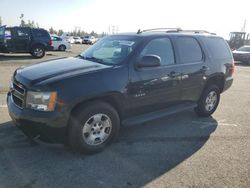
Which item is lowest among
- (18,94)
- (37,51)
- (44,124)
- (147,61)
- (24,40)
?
(37,51)

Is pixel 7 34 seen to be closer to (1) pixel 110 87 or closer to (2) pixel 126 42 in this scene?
(2) pixel 126 42

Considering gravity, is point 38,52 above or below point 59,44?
below

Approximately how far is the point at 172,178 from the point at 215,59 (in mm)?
3379

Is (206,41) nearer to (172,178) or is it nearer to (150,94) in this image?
(150,94)

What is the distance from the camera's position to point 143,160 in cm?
391

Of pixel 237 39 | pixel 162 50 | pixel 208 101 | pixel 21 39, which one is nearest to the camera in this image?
pixel 162 50

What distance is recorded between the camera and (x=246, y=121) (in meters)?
5.98

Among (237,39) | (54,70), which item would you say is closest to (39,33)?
(54,70)

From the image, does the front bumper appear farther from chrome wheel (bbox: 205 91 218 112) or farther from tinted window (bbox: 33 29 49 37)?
tinted window (bbox: 33 29 49 37)

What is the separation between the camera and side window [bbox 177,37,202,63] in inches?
201

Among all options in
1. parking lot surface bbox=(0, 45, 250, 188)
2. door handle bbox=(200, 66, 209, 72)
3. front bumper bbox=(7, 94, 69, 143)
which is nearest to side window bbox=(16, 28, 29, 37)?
parking lot surface bbox=(0, 45, 250, 188)

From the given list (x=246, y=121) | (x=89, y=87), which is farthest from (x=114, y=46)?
(x=246, y=121)

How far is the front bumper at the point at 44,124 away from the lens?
3.49m

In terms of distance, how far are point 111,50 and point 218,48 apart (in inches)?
109
